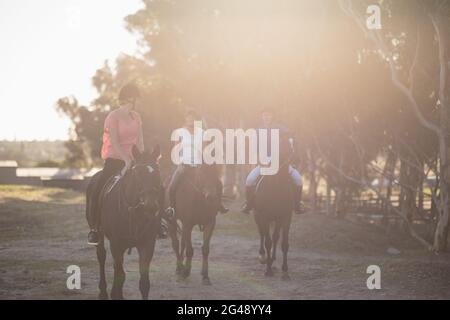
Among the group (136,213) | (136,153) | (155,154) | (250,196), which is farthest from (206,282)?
(136,153)

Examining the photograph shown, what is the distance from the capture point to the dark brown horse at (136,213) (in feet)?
29.3

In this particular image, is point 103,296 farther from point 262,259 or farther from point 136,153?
point 262,259

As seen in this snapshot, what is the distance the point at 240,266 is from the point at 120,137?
18.9 feet

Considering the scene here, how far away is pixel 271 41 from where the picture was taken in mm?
32469

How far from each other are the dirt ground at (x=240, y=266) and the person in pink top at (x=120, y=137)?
1885 mm

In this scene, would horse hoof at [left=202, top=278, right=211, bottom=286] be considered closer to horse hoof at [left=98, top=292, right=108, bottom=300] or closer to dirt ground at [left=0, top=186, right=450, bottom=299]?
dirt ground at [left=0, top=186, right=450, bottom=299]

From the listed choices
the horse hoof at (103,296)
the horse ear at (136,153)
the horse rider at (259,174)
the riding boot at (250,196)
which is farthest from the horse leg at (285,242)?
the horse ear at (136,153)

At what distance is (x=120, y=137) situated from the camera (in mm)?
→ 9992

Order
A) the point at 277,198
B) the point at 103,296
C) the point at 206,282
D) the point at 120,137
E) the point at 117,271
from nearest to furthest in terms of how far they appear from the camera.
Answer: the point at 117,271 < the point at 120,137 < the point at 103,296 < the point at 206,282 < the point at 277,198

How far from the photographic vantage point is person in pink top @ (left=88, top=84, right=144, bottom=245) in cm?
987

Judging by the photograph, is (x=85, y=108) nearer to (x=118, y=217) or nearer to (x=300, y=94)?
(x=300, y=94)

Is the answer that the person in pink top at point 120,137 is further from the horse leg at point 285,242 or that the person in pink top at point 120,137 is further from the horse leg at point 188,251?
the horse leg at point 285,242

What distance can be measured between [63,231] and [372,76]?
12.9 m
